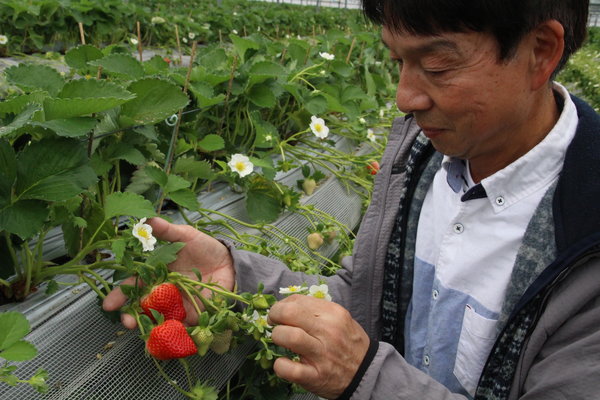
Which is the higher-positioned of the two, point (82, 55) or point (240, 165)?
point (82, 55)

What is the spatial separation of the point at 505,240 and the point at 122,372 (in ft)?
2.27

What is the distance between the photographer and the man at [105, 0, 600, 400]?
2.85 ft

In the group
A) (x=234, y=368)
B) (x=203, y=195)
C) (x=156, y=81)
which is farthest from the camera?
(x=203, y=195)

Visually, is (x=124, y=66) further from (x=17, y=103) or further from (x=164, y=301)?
(x=164, y=301)

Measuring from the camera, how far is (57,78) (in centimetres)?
116

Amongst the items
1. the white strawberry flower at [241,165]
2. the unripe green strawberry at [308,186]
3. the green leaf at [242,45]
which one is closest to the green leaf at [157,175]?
the white strawberry flower at [241,165]

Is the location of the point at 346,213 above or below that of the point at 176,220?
below

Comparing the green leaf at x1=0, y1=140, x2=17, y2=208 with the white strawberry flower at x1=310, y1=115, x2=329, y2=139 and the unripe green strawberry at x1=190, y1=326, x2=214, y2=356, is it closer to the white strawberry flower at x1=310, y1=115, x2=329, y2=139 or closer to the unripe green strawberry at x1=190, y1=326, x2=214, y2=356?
the unripe green strawberry at x1=190, y1=326, x2=214, y2=356

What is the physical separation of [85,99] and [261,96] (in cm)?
91

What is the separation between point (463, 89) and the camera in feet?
2.97

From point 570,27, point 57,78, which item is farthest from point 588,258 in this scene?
point 57,78

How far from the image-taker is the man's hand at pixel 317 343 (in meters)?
0.89

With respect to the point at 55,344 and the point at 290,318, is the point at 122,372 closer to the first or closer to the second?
the point at 55,344

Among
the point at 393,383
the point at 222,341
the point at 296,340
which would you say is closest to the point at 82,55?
the point at 222,341
